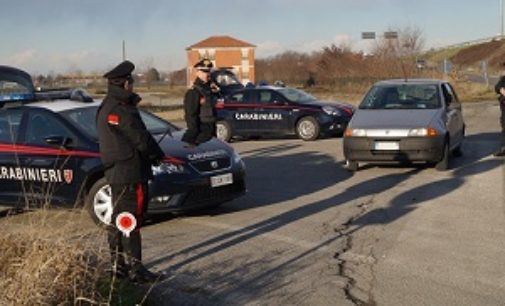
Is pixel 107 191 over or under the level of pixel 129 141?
under

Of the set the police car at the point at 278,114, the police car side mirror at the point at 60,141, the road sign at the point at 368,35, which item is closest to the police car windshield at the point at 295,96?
the police car at the point at 278,114

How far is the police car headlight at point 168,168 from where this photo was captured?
27.2 feet

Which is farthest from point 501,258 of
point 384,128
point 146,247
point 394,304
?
point 384,128

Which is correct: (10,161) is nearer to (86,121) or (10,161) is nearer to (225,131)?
(86,121)

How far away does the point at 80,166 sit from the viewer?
862 centimetres

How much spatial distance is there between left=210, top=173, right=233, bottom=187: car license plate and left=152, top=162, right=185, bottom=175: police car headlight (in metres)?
Answer: 0.43

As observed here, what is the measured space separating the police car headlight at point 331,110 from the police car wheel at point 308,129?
40 cm

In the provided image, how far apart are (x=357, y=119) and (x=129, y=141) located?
734 cm

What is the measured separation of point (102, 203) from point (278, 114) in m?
11.0

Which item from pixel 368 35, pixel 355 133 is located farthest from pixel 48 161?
pixel 368 35

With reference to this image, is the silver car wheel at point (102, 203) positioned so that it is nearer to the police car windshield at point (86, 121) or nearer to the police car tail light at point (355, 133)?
the police car windshield at point (86, 121)

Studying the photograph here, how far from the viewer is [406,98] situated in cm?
1312

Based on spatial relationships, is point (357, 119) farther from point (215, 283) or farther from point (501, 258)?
point (215, 283)

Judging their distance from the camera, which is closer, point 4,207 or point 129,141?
point 129,141
